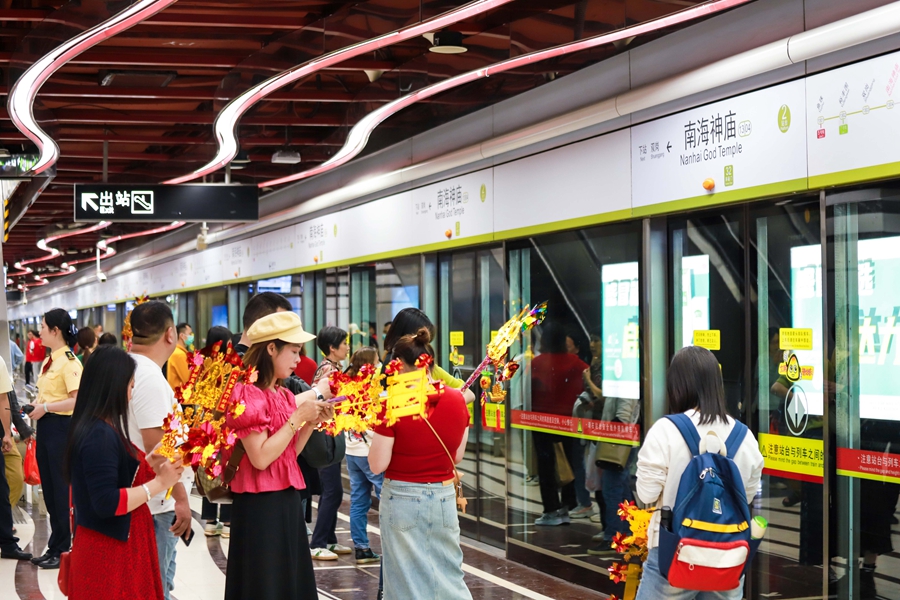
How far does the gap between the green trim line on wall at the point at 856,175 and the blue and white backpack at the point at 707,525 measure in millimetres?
1579

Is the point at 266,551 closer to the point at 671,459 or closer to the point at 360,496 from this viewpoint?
the point at 671,459

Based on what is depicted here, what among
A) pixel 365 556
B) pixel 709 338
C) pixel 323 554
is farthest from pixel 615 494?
pixel 323 554

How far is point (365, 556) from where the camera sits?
714cm

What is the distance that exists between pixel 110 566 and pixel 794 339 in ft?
10.8

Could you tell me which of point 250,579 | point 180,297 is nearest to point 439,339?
point 250,579

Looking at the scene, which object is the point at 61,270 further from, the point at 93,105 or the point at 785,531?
the point at 785,531

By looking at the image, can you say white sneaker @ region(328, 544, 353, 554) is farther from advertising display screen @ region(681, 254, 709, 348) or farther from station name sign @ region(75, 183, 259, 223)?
station name sign @ region(75, 183, 259, 223)

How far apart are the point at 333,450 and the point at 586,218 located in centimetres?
313

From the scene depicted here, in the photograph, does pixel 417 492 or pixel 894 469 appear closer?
pixel 417 492

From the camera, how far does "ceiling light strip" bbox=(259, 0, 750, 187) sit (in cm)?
496

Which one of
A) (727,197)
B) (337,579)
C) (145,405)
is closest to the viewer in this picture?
(145,405)

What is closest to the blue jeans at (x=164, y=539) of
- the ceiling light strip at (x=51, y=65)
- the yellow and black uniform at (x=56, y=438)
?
the ceiling light strip at (x=51, y=65)

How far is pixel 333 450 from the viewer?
12.7ft

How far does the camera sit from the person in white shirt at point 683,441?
3.65 m
